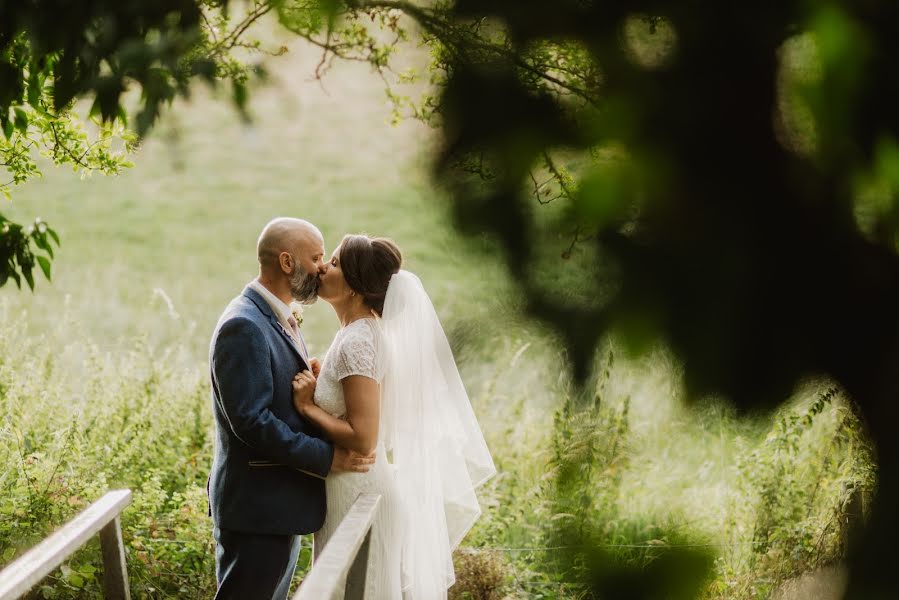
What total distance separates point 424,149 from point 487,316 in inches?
3.5

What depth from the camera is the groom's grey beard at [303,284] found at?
294 cm

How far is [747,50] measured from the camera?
0.41 metres

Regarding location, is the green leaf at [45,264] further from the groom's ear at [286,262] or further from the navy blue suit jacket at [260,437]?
the groom's ear at [286,262]

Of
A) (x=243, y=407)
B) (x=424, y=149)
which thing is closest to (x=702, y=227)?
(x=424, y=149)

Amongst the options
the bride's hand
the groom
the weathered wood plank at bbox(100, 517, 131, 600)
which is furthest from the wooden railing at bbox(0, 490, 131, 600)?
the bride's hand

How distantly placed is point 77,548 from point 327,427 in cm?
82

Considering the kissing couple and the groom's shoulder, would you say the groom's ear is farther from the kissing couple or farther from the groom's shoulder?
the groom's shoulder

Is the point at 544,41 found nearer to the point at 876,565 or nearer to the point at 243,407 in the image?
the point at 876,565

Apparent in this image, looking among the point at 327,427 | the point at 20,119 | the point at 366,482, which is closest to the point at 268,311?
the point at 327,427

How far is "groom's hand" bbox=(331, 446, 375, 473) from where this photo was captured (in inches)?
114

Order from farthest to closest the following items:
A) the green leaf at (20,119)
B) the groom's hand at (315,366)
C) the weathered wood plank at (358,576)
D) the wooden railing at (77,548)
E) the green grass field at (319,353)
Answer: the groom's hand at (315,366) → the weathered wood plank at (358,576) → the green leaf at (20,119) → the wooden railing at (77,548) → the green grass field at (319,353)

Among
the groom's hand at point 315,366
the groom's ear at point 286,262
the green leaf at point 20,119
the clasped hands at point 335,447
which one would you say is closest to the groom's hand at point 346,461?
the clasped hands at point 335,447

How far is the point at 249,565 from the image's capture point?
278 cm

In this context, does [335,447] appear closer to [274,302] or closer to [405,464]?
[405,464]
